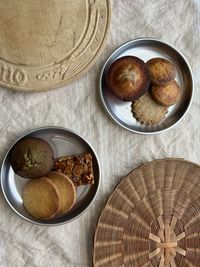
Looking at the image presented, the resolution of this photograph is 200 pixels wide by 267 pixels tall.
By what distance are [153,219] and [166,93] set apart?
0.22m

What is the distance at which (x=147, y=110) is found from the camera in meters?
0.82

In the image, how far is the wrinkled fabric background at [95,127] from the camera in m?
0.81

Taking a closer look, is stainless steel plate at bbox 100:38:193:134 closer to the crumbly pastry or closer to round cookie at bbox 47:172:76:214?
the crumbly pastry

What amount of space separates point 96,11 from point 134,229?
14.5 inches

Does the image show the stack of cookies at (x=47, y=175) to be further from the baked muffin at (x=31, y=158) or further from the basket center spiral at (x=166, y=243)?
the basket center spiral at (x=166, y=243)

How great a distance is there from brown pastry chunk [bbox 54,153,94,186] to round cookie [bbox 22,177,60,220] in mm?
37

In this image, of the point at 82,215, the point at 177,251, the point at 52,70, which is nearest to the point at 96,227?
the point at 82,215

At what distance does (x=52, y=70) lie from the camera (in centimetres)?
79

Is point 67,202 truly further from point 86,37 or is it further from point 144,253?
point 86,37

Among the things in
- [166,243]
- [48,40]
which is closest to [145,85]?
[48,40]

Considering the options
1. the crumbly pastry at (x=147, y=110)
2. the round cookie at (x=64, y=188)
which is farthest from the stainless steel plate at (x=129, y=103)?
the round cookie at (x=64, y=188)

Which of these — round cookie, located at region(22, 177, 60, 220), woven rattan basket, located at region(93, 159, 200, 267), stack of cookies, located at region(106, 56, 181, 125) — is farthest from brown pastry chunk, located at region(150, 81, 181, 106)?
round cookie, located at region(22, 177, 60, 220)

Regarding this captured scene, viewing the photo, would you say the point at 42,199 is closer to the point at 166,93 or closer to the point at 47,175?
the point at 47,175

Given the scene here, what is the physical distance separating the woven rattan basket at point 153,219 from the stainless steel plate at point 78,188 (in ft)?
0.13
